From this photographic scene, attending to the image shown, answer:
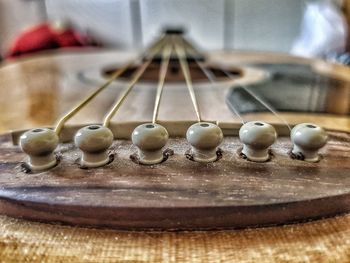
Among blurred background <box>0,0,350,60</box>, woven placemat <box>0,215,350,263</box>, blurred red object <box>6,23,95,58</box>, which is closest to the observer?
woven placemat <box>0,215,350,263</box>

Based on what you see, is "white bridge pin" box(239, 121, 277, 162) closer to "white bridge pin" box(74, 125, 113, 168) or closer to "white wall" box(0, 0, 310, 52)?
"white bridge pin" box(74, 125, 113, 168)

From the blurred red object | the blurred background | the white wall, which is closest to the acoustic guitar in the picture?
the blurred red object

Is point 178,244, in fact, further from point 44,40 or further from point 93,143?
point 44,40

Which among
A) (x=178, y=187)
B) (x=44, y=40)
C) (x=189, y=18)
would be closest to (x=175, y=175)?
(x=178, y=187)

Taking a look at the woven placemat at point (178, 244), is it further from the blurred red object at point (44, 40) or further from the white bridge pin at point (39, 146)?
the blurred red object at point (44, 40)

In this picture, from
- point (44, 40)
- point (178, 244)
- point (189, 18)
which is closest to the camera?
point (178, 244)

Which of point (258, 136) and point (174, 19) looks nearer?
point (258, 136)

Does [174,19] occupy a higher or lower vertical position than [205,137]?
lower

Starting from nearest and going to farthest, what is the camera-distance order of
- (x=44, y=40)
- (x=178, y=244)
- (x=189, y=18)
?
(x=178, y=244) < (x=44, y=40) < (x=189, y=18)
